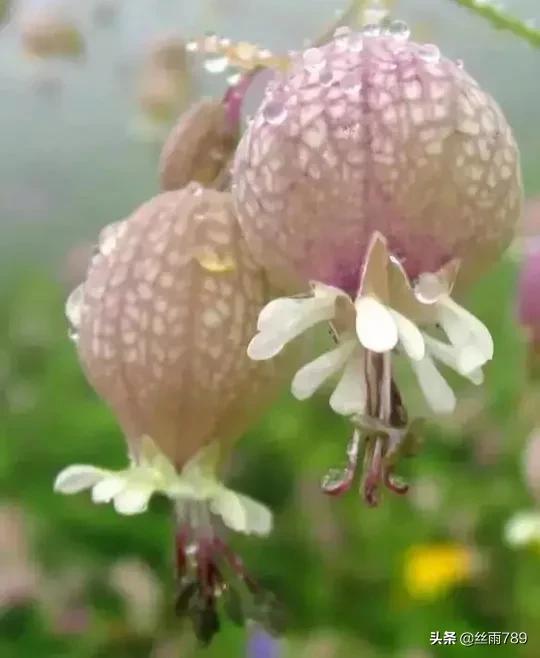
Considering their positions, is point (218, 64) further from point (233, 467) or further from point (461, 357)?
point (233, 467)

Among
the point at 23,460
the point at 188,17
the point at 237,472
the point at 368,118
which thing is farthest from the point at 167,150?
the point at 188,17

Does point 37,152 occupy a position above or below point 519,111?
below

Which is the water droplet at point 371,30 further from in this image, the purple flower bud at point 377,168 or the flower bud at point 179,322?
the flower bud at point 179,322

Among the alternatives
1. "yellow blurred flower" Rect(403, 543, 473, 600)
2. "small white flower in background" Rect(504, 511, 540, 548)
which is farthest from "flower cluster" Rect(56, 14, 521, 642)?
"yellow blurred flower" Rect(403, 543, 473, 600)

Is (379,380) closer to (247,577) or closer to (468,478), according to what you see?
(247,577)

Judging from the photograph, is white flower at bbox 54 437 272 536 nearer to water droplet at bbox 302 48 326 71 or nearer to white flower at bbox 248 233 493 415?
white flower at bbox 248 233 493 415

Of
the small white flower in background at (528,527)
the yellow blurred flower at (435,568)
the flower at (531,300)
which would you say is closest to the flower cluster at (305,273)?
the flower at (531,300)

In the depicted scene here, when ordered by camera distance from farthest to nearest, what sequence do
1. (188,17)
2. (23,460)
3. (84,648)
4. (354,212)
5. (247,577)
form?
(188,17) < (23,460) < (84,648) < (247,577) < (354,212)

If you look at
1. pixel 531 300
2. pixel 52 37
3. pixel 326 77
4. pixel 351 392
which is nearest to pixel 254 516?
pixel 351 392
